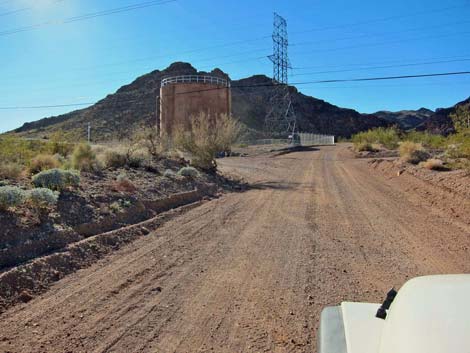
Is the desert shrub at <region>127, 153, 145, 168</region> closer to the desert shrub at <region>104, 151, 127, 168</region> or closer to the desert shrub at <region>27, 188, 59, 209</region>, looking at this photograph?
the desert shrub at <region>104, 151, 127, 168</region>

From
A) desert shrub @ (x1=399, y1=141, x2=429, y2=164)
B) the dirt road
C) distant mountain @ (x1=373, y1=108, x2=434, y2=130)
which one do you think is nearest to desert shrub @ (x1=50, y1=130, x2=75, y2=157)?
the dirt road

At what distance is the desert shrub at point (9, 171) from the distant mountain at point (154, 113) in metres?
51.0

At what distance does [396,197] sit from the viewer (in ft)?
47.3

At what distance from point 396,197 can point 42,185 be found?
422 inches

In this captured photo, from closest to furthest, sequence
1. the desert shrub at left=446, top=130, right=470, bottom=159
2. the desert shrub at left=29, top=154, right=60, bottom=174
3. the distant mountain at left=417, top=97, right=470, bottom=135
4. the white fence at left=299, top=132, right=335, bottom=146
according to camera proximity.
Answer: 1. the desert shrub at left=29, top=154, right=60, bottom=174
2. the desert shrub at left=446, top=130, right=470, bottom=159
3. the white fence at left=299, top=132, right=335, bottom=146
4. the distant mountain at left=417, top=97, right=470, bottom=135

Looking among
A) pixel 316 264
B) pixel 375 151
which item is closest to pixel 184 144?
pixel 316 264

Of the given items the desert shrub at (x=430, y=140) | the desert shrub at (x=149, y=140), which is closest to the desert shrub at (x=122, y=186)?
the desert shrub at (x=149, y=140)

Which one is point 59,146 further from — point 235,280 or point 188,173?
point 235,280

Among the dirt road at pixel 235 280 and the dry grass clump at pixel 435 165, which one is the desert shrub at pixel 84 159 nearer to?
the dirt road at pixel 235 280

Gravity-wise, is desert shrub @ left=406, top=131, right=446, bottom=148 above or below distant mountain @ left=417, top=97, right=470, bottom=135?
below

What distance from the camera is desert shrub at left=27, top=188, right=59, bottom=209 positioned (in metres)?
8.38

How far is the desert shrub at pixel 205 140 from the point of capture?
20.2m

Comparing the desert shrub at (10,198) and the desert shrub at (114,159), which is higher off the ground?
the desert shrub at (114,159)

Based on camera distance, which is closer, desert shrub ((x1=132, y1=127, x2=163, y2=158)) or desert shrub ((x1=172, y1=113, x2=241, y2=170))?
desert shrub ((x1=132, y1=127, x2=163, y2=158))
